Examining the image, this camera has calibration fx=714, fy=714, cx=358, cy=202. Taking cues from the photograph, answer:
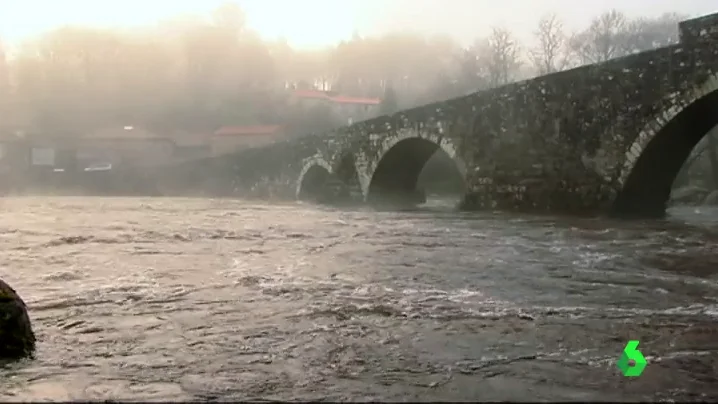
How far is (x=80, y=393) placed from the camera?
3324mm

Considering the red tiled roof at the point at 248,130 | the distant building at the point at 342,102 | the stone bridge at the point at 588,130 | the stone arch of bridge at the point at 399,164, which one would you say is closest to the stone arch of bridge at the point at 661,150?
the stone bridge at the point at 588,130

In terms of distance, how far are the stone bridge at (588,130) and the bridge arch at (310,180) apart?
10.0 metres

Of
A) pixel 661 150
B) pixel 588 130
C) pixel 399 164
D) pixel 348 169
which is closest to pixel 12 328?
pixel 588 130

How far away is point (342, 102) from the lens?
71.9 meters

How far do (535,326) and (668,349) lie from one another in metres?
0.87

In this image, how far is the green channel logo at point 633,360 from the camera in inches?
144

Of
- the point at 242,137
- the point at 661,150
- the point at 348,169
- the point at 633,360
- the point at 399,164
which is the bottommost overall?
the point at 633,360

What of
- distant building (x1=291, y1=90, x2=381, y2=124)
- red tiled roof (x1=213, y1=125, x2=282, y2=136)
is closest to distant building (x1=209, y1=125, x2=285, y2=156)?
red tiled roof (x1=213, y1=125, x2=282, y2=136)

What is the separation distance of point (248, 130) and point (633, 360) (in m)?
57.2

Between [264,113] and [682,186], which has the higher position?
[264,113]

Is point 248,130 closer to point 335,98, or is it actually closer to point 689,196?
point 335,98

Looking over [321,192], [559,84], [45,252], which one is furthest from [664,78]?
[321,192]

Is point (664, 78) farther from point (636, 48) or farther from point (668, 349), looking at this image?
point (636, 48)

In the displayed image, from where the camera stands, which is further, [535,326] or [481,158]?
[481,158]
